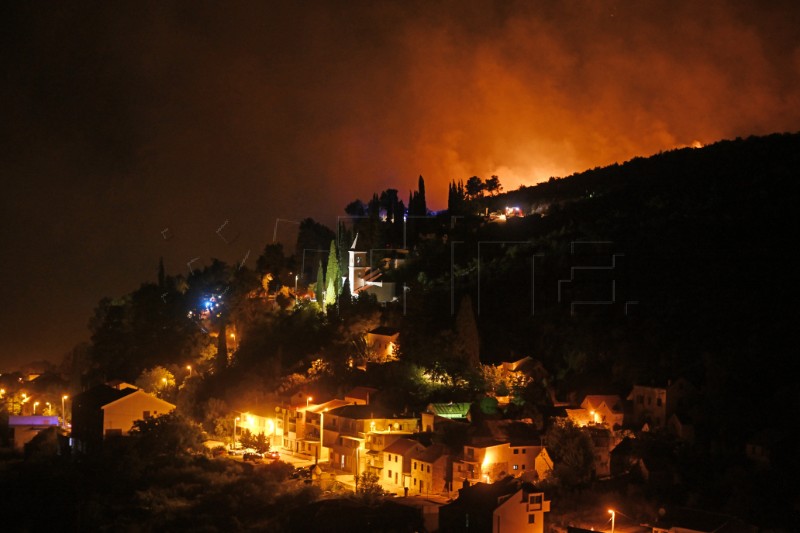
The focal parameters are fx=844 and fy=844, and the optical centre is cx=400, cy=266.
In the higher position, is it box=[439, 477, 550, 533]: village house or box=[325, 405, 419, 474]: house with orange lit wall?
box=[325, 405, 419, 474]: house with orange lit wall

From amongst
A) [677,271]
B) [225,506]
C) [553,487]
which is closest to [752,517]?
[553,487]

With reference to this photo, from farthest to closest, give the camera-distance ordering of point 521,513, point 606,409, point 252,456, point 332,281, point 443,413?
point 332,281 < point 252,456 < point 443,413 < point 606,409 < point 521,513

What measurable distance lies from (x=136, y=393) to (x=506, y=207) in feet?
114

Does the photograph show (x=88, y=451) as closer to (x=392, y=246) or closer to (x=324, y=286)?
(x=324, y=286)

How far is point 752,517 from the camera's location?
68.6ft

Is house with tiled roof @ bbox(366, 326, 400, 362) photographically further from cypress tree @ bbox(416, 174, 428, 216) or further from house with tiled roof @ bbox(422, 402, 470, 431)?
cypress tree @ bbox(416, 174, 428, 216)

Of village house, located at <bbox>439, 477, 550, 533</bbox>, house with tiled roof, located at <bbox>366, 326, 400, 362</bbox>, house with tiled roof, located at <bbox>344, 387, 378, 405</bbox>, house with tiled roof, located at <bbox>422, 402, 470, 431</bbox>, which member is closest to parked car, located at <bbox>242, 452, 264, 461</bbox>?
house with tiled roof, located at <bbox>344, 387, 378, 405</bbox>

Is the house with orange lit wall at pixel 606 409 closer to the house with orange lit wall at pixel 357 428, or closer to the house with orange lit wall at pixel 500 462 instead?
the house with orange lit wall at pixel 500 462

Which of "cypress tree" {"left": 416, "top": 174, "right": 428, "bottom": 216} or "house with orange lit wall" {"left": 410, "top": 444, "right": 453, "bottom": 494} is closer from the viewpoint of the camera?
"house with orange lit wall" {"left": 410, "top": 444, "right": 453, "bottom": 494}

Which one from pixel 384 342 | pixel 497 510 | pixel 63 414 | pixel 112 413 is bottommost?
pixel 63 414

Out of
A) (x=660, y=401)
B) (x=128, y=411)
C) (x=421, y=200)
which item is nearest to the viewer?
(x=660, y=401)

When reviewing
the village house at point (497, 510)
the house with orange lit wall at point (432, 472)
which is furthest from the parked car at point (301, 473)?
the village house at point (497, 510)

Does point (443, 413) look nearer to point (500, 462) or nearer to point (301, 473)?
point (500, 462)

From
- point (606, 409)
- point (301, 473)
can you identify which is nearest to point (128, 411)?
point (301, 473)
